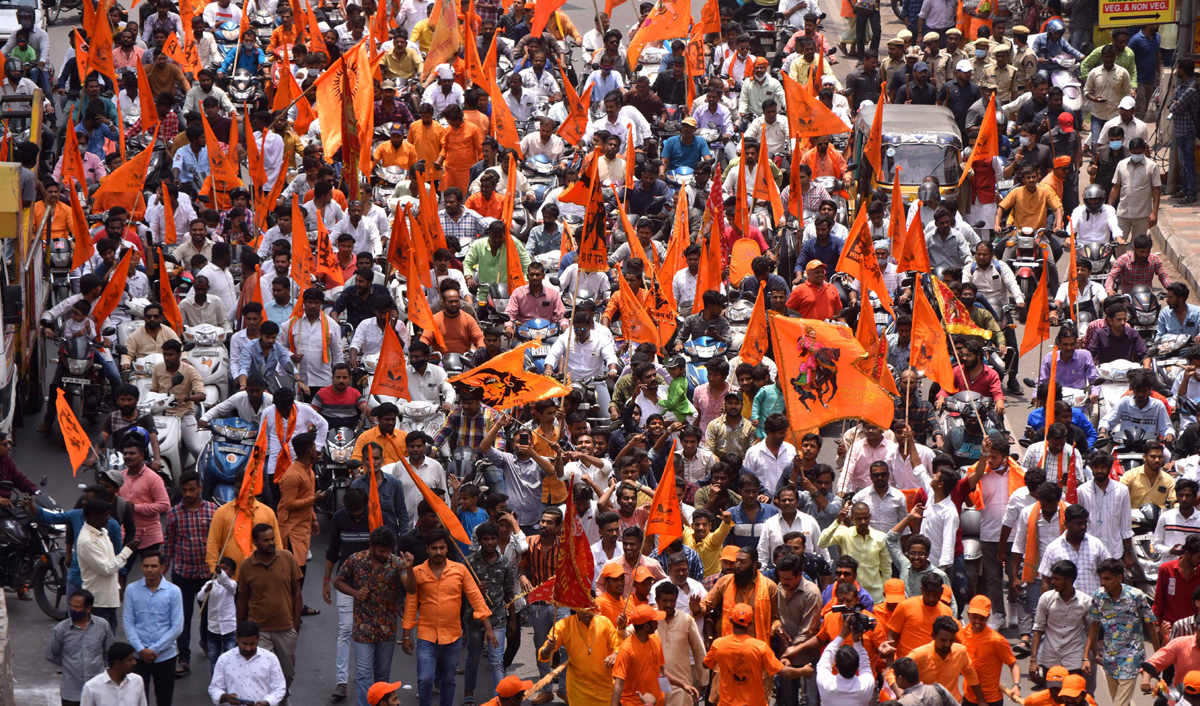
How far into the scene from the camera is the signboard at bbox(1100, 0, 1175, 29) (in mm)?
27219

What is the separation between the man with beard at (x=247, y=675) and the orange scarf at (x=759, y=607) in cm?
315

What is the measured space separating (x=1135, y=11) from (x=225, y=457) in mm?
15116

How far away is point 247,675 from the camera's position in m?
14.4

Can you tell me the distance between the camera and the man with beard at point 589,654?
14.6 m

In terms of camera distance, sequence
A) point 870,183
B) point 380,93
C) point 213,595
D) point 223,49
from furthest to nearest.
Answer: point 223,49 → point 380,93 → point 870,183 → point 213,595

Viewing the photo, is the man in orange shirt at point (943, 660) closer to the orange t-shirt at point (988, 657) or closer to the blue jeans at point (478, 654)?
the orange t-shirt at point (988, 657)

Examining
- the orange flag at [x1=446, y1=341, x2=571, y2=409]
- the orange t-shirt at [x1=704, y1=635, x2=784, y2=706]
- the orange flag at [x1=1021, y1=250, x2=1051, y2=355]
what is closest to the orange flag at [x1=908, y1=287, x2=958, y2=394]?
the orange flag at [x1=1021, y1=250, x2=1051, y2=355]

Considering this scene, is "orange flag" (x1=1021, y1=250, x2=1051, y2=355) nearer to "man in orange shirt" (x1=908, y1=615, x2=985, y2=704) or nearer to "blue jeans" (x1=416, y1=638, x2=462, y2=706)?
"man in orange shirt" (x1=908, y1=615, x2=985, y2=704)

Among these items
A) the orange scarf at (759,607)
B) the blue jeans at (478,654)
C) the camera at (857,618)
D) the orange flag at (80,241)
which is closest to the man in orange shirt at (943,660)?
the camera at (857,618)

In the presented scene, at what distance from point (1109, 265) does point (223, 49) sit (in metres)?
12.9

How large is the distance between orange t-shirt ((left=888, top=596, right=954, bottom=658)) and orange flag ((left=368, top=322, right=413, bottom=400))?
16.6ft

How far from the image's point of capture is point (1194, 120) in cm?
2577

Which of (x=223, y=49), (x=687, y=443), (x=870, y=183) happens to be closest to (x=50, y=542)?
(x=687, y=443)

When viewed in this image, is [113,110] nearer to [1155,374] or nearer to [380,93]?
[380,93]
